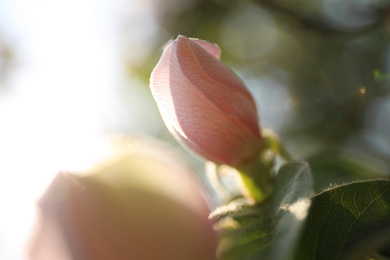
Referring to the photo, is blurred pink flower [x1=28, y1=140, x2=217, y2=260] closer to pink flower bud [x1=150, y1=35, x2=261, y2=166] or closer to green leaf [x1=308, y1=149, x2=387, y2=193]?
pink flower bud [x1=150, y1=35, x2=261, y2=166]

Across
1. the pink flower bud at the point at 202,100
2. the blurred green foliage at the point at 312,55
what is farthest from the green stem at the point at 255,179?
the blurred green foliage at the point at 312,55

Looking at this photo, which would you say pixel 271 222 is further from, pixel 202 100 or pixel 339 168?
pixel 339 168

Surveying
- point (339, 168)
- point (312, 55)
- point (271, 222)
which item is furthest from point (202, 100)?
point (312, 55)

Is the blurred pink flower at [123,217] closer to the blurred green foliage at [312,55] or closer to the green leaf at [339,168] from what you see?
the green leaf at [339,168]

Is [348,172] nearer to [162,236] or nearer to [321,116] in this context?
[162,236]

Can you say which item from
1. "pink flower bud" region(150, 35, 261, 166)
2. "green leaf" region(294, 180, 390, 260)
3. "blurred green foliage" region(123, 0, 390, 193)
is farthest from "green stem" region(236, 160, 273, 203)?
"blurred green foliage" region(123, 0, 390, 193)

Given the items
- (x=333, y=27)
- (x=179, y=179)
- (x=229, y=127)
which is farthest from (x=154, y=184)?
(x=333, y=27)
